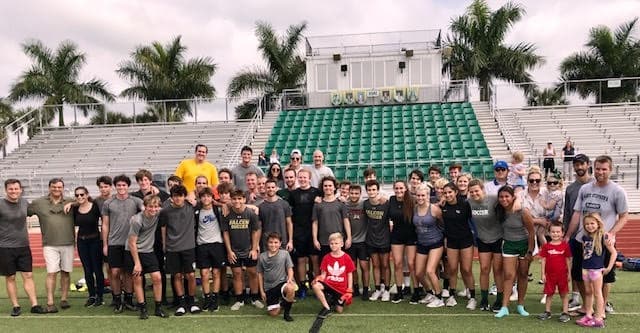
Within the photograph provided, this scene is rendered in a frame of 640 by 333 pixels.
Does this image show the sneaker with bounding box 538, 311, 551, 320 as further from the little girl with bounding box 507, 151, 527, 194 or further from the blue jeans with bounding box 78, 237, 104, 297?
the blue jeans with bounding box 78, 237, 104, 297

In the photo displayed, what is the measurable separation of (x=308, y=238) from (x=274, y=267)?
2.57ft

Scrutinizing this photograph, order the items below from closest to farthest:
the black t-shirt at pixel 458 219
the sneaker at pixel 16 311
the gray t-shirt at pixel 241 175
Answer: the black t-shirt at pixel 458 219, the sneaker at pixel 16 311, the gray t-shirt at pixel 241 175

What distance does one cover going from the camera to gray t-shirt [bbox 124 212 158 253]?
19.9ft

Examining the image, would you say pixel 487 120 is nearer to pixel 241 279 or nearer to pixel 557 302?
pixel 557 302

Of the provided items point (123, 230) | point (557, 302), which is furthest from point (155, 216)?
point (557, 302)

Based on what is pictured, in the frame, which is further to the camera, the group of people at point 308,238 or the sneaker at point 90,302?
the sneaker at point 90,302

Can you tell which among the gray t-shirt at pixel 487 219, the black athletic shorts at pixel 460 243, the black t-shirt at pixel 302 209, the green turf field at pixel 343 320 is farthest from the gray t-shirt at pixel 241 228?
the gray t-shirt at pixel 487 219

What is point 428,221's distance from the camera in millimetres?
6227

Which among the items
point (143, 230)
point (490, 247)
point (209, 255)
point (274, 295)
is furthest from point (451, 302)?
point (143, 230)

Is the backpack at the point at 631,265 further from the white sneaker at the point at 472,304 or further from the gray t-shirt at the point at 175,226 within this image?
the gray t-shirt at the point at 175,226

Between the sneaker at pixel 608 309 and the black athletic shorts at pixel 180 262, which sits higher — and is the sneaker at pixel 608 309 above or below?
below

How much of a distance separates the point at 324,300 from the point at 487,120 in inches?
644

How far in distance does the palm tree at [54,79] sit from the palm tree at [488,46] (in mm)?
20238

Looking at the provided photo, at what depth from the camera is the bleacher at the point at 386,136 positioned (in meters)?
16.4
